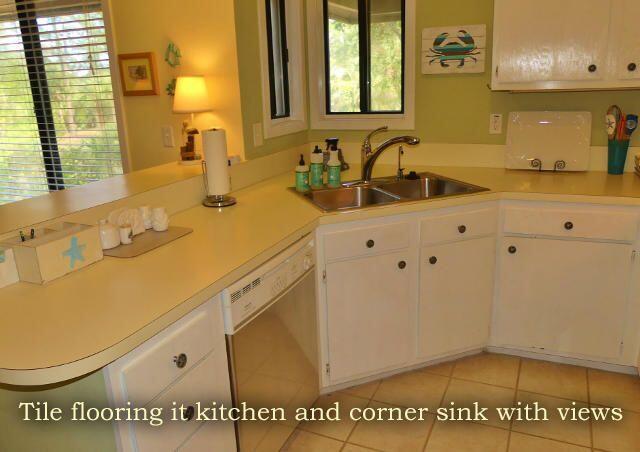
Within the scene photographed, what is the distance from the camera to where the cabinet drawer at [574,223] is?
2340mm

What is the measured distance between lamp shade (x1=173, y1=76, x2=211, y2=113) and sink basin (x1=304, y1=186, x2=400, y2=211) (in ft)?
2.26

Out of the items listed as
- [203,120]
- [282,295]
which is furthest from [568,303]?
[203,120]

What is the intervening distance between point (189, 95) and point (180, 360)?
1.47 metres

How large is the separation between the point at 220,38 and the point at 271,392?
1.63 metres

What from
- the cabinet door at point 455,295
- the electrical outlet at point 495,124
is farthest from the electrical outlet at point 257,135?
the electrical outlet at point 495,124

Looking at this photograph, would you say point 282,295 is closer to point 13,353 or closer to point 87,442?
point 87,442

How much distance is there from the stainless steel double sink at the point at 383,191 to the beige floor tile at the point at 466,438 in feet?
3.38

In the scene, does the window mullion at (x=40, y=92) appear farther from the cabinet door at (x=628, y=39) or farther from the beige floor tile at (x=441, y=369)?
the cabinet door at (x=628, y=39)

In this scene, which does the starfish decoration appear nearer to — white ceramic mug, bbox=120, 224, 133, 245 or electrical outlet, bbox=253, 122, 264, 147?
white ceramic mug, bbox=120, 224, 133, 245

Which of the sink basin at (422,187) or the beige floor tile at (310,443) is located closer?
the beige floor tile at (310,443)

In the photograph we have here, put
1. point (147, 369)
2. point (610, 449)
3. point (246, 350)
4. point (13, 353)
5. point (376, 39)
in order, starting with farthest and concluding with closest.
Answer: point (376, 39)
point (610, 449)
point (246, 350)
point (147, 369)
point (13, 353)

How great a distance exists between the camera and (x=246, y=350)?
5.42 ft

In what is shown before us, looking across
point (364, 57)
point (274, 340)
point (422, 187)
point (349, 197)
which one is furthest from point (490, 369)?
point (364, 57)

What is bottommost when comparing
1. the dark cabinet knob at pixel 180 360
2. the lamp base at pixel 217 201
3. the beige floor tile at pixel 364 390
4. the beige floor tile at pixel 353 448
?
the beige floor tile at pixel 353 448
